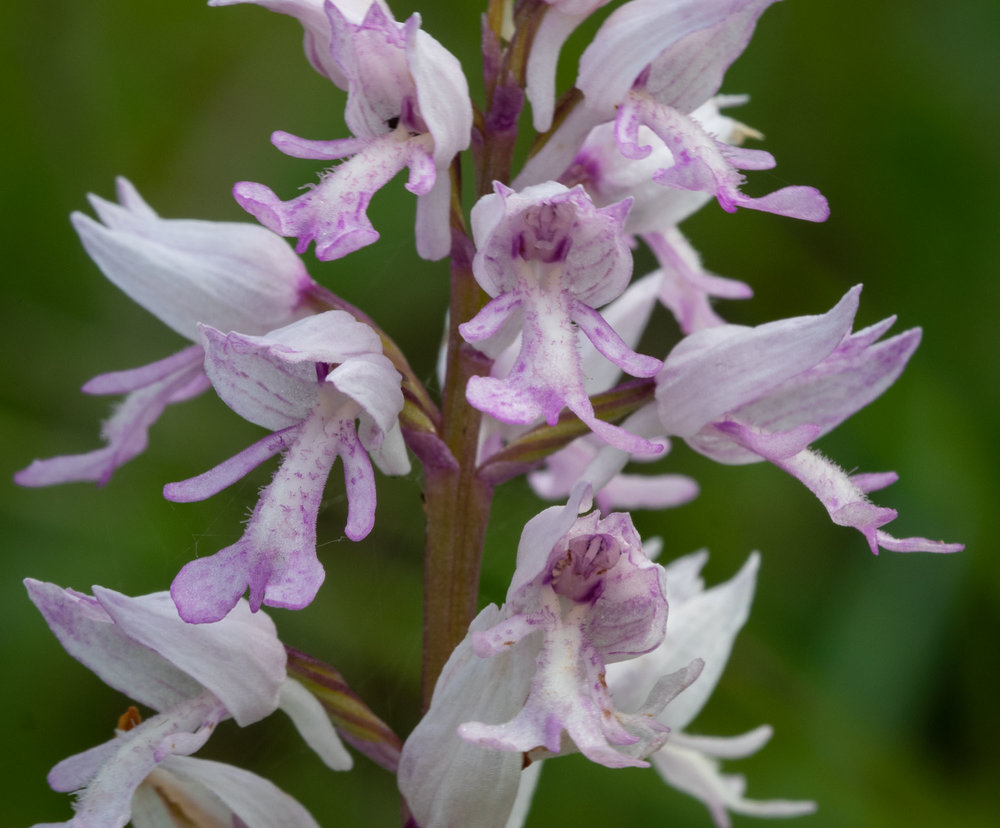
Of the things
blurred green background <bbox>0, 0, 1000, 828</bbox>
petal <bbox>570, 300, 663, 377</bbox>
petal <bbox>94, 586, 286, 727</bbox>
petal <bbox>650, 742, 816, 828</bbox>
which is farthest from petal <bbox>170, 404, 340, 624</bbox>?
blurred green background <bbox>0, 0, 1000, 828</bbox>

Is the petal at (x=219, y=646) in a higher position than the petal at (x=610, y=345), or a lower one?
lower

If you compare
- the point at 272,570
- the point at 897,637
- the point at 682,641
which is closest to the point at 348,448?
the point at 272,570

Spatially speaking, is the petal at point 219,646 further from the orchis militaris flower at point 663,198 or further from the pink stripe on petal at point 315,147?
the orchis militaris flower at point 663,198

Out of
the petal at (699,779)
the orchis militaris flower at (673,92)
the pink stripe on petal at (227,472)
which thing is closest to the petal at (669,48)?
the orchis militaris flower at (673,92)

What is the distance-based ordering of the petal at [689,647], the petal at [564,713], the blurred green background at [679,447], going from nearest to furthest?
1. the petal at [564,713]
2. the petal at [689,647]
3. the blurred green background at [679,447]

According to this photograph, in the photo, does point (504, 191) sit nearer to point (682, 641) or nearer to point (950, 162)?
point (682, 641)
